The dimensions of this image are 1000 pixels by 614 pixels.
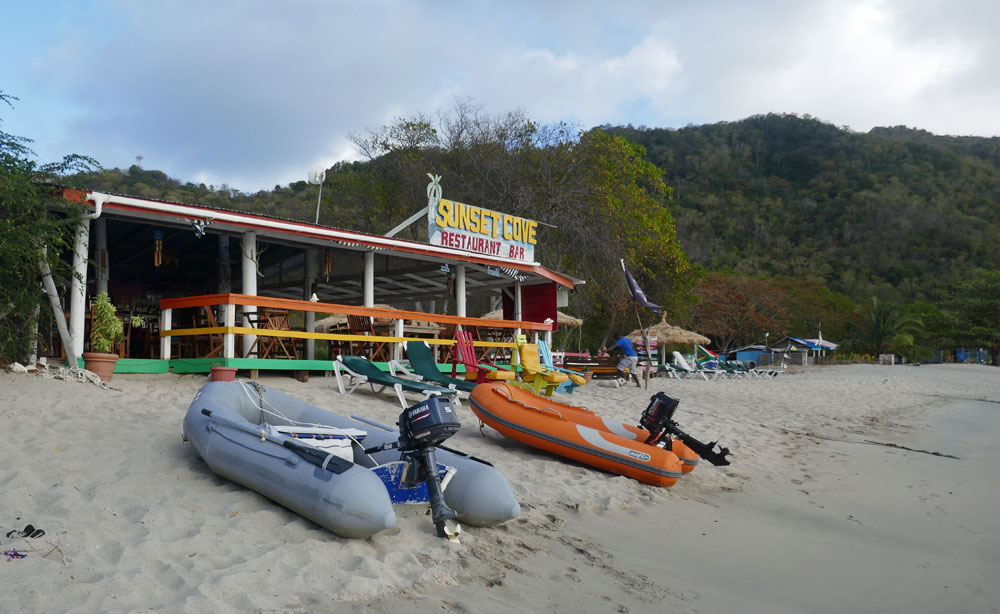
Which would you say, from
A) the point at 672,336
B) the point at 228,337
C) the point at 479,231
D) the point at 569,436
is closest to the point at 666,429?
the point at 569,436

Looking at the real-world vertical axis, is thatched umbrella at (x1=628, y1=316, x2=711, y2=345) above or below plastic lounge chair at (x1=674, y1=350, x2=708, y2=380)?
above

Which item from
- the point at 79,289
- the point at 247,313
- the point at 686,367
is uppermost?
the point at 79,289

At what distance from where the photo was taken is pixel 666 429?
21.3 ft

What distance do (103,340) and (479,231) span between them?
7.40 meters

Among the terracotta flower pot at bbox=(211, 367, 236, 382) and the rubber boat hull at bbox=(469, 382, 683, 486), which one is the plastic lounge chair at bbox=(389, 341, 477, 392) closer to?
Answer: the rubber boat hull at bbox=(469, 382, 683, 486)

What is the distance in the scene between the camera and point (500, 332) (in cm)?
1434

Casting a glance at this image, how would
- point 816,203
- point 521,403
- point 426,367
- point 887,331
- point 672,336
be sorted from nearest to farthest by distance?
point 521,403
point 426,367
point 672,336
point 887,331
point 816,203

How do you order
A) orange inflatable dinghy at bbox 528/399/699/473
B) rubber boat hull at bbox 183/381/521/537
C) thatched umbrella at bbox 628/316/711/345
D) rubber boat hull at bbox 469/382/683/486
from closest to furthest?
rubber boat hull at bbox 183/381/521/537 → rubber boat hull at bbox 469/382/683/486 → orange inflatable dinghy at bbox 528/399/699/473 → thatched umbrella at bbox 628/316/711/345

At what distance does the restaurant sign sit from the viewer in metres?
13.1

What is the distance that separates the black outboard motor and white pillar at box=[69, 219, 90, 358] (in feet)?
23.4

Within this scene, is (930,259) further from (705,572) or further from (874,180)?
(705,572)

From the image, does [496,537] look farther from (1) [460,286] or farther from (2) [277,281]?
(2) [277,281]

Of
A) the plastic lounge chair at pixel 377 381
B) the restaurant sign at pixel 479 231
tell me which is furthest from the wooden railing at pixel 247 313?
the restaurant sign at pixel 479 231

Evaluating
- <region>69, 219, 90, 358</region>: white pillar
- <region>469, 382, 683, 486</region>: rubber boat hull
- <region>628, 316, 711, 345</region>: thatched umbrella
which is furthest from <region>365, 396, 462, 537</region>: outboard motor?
<region>628, 316, 711, 345</region>: thatched umbrella
